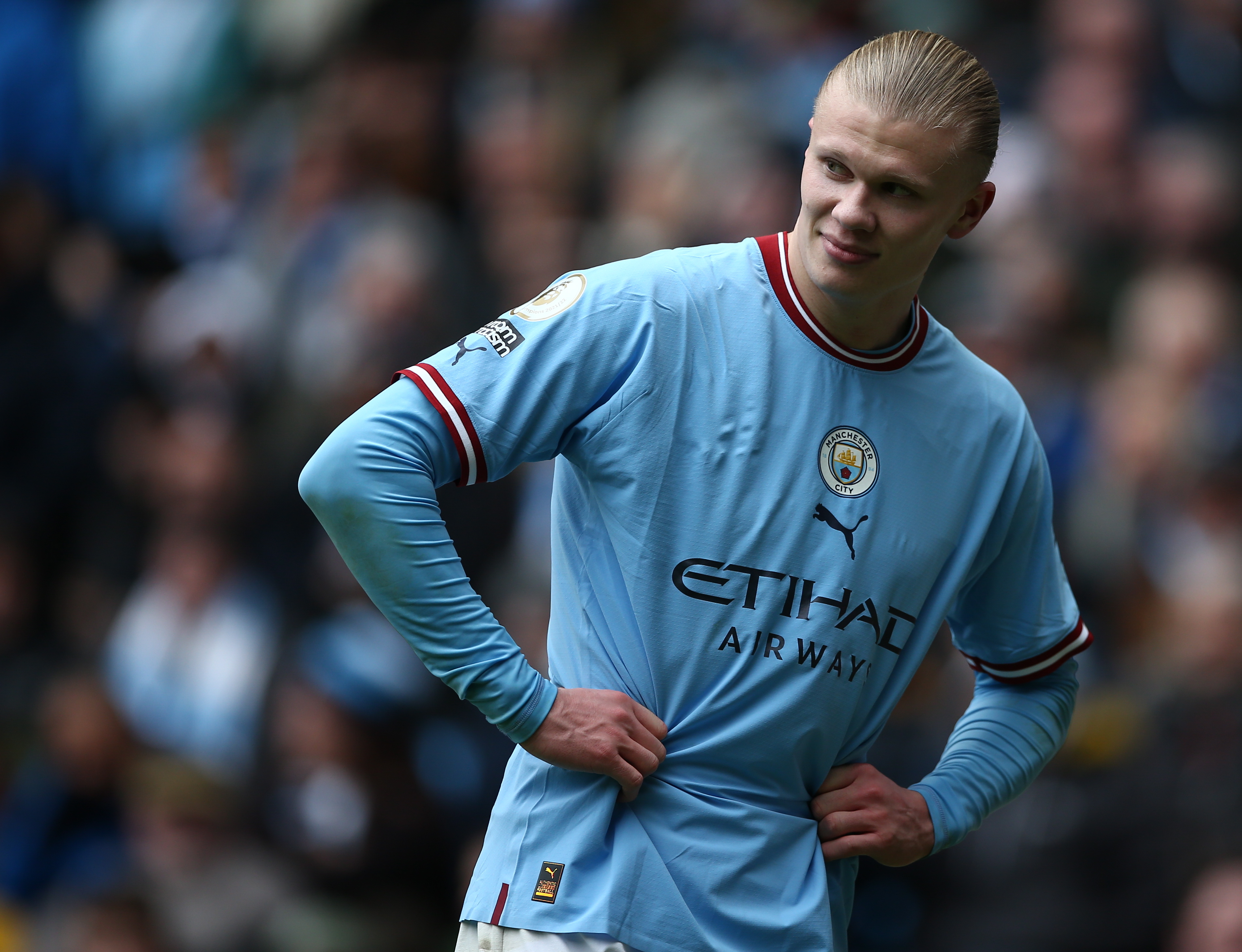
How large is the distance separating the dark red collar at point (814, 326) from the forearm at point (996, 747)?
73 centimetres

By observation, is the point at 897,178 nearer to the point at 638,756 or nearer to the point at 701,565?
the point at 701,565

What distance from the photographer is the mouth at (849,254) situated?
2.64 metres

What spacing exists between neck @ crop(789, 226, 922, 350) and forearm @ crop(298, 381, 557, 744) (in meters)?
0.66

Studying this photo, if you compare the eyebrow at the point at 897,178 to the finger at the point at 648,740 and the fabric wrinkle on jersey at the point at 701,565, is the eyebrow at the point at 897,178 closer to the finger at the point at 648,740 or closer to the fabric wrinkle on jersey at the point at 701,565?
the fabric wrinkle on jersey at the point at 701,565

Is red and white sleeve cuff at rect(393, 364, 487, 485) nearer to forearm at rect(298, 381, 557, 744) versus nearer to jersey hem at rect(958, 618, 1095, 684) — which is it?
forearm at rect(298, 381, 557, 744)

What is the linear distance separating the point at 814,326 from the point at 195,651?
523cm

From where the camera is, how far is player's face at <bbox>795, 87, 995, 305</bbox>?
258 centimetres

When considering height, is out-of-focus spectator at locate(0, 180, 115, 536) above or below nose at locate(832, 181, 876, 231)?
below

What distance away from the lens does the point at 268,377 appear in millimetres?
8031

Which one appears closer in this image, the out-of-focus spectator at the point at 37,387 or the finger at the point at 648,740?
the finger at the point at 648,740

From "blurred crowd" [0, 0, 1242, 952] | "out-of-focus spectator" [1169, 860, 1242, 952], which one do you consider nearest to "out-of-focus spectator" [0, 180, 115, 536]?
"blurred crowd" [0, 0, 1242, 952]

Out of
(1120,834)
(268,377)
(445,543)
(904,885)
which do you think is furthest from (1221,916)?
(268,377)

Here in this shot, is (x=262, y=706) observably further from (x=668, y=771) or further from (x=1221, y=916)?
(x=668, y=771)

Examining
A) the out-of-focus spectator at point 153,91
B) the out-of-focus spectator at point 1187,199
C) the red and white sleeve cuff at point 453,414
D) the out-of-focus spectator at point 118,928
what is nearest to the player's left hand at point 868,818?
the red and white sleeve cuff at point 453,414
